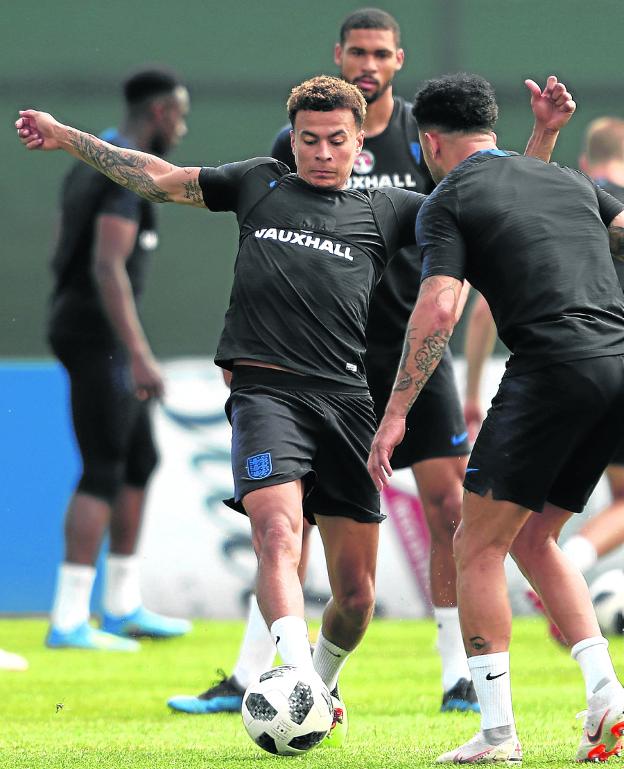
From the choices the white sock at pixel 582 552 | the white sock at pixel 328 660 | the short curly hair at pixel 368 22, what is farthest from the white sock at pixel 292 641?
the white sock at pixel 582 552

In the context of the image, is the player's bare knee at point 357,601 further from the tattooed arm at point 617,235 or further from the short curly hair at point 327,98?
the short curly hair at point 327,98

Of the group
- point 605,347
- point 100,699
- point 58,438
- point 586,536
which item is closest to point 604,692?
point 605,347

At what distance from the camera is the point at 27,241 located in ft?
40.9

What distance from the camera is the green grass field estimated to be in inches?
193

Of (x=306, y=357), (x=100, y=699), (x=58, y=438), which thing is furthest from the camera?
(x=58, y=438)

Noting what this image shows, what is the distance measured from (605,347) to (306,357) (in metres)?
1.01

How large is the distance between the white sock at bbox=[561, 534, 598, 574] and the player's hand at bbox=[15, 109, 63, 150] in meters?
3.72

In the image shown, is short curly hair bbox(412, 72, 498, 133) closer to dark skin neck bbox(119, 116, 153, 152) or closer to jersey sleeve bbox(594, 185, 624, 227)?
jersey sleeve bbox(594, 185, 624, 227)

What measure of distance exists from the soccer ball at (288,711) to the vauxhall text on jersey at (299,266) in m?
1.10

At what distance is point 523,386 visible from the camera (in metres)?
4.64

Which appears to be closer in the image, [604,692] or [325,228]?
[604,692]

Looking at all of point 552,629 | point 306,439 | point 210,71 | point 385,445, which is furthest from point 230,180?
point 210,71

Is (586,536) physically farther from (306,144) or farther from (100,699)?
(306,144)

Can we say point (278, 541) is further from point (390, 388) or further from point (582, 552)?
point (582, 552)
